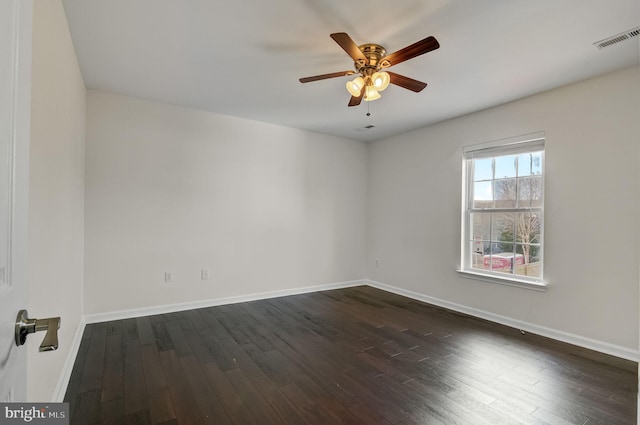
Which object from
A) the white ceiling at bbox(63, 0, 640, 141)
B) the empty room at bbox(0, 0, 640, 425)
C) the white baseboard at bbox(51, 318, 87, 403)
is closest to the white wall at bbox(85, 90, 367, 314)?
the empty room at bbox(0, 0, 640, 425)

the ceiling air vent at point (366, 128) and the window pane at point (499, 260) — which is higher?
the ceiling air vent at point (366, 128)

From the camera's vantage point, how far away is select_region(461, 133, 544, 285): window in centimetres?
338

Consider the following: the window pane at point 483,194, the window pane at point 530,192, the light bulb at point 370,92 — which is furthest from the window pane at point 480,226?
the light bulb at point 370,92

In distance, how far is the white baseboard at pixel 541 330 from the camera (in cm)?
271

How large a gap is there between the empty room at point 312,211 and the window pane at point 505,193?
0.03 metres

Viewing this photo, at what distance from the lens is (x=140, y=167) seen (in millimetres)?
3631

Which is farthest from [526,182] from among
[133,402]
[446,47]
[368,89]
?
[133,402]

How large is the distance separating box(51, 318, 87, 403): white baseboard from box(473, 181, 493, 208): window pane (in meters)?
4.43

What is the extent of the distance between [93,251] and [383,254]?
4.06 meters

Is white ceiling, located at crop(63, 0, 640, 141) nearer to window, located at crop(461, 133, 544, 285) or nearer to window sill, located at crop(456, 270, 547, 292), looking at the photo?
window, located at crop(461, 133, 544, 285)

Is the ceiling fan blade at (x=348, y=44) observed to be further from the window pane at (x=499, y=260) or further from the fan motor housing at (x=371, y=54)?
A: the window pane at (x=499, y=260)

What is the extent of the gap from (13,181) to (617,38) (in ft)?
11.6

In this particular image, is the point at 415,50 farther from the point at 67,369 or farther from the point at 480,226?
the point at 67,369

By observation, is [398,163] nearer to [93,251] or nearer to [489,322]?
[489,322]
